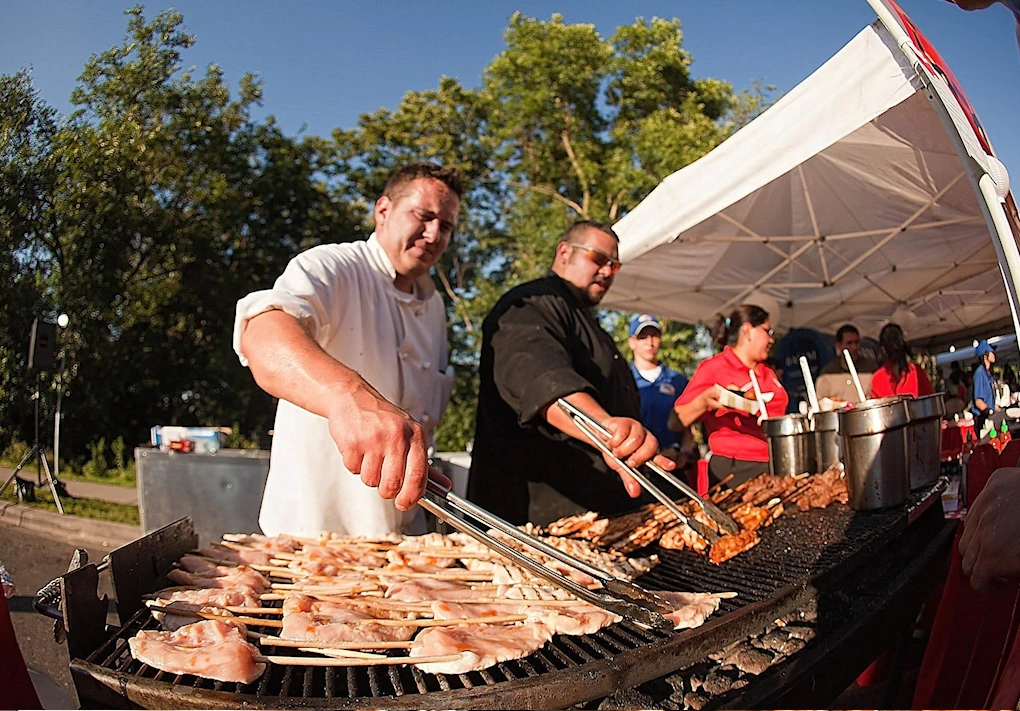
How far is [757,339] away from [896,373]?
1.58 m

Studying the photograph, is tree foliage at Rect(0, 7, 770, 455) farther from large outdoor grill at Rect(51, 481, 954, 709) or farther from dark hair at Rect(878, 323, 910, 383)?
dark hair at Rect(878, 323, 910, 383)

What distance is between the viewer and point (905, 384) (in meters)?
1.94

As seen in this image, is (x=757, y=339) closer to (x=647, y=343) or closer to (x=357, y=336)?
(x=647, y=343)

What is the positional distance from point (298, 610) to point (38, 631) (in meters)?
0.89

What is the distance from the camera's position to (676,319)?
562 centimetres

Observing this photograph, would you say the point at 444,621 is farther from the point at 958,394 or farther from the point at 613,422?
the point at 958,394

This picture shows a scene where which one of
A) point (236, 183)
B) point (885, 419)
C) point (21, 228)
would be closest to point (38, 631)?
point (21, 228)

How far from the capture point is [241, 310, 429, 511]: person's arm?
110 centimetres

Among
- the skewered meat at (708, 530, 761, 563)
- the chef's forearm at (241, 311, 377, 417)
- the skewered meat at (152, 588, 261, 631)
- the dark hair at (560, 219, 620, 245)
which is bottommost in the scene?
the skewered meat at (708, 530, 761, 563)

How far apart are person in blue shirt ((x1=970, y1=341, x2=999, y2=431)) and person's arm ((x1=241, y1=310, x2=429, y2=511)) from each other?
125 centimetres

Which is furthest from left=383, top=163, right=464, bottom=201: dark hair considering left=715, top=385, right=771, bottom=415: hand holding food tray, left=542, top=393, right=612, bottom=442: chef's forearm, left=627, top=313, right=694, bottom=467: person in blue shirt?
left=627, top=313, right=694, bottom=467: person in blue shirt

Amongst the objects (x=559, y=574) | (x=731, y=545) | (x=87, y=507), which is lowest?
(x=731, y=545)

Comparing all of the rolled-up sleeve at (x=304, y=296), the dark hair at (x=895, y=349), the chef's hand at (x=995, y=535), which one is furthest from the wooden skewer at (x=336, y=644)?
the dark hair at (x=895, y=349)

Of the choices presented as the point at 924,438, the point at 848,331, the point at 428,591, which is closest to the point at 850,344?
the point at 848,331
